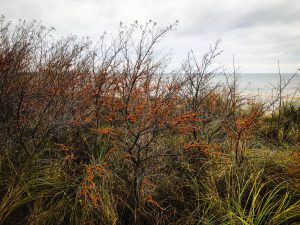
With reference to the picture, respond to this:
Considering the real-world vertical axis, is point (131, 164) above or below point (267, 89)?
below

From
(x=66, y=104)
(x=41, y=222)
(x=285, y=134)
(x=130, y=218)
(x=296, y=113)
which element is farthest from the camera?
(x=296, y=113)

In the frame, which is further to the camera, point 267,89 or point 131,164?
point 267,89

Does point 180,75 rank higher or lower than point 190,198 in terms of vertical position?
higher

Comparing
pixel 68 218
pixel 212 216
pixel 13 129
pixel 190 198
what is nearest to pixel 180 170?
pixel 190 198

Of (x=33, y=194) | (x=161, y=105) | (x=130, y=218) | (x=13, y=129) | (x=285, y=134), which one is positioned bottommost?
(x=130, y=218)

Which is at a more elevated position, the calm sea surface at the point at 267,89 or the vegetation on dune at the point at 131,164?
the calm sea surface at the point at 267,89

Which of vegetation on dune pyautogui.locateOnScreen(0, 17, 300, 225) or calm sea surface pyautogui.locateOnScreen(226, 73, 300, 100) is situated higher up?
calm sea surface pyautogui.locateOnScreen(226, 73, 300, 100)

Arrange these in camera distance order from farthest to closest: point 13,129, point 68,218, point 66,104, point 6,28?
point 6,28, point 66,104, point 13,129, point 68,218

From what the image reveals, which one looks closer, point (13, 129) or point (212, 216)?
point (212, 216)

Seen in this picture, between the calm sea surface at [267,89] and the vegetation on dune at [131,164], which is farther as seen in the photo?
the calm sea surface at [267,89]

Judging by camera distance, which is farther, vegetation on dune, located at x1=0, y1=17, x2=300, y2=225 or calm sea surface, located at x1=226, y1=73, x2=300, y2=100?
calm sea surface, located at x1=226, y1=73, x2=300, y2=100

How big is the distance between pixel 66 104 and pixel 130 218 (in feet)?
6.66

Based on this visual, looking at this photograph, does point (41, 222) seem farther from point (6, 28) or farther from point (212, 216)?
point (6, 28)

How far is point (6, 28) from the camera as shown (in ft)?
14.6
